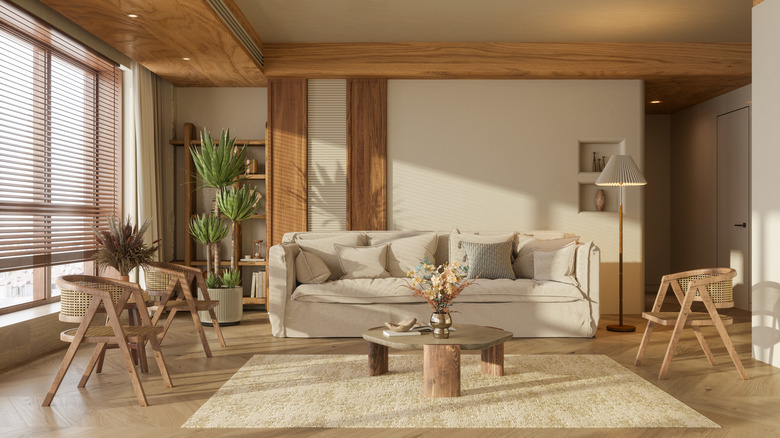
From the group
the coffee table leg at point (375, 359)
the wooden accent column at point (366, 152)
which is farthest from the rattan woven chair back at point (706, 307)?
the wooden accent column at point (366, 152)

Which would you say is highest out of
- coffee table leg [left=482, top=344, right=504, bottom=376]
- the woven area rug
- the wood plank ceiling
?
the wood plank ceiling

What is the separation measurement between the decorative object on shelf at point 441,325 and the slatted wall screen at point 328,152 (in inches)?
125

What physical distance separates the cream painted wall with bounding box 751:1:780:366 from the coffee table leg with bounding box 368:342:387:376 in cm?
269

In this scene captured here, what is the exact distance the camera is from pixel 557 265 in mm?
5504

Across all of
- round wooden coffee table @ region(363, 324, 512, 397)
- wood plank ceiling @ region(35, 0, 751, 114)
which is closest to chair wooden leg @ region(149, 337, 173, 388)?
round wooden coffee table @ region(363, 324, 512, 397)

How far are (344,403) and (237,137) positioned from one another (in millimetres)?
4526

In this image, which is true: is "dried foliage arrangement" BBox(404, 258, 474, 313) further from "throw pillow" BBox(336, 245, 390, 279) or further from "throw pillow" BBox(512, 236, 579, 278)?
"throw pillow" BBox(512, 236, 579, 278)

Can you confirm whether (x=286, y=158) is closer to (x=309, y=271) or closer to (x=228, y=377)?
(x=309, y=271)

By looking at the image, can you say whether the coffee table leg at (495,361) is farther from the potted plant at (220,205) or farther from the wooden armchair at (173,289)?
the potted plant at (220,205)

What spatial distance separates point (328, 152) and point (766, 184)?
13.4 ft

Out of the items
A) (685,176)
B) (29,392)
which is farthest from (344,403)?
(685,176)

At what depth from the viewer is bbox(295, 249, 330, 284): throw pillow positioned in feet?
18.2

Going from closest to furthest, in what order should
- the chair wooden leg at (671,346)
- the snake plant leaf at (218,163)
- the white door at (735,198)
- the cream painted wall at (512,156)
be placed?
the chair wooden leg at (671,346), the snake plant leaf at (218,163), the cream painted wall at (512,156), the white door at (735,198)

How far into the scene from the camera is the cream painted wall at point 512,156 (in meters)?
6.64
